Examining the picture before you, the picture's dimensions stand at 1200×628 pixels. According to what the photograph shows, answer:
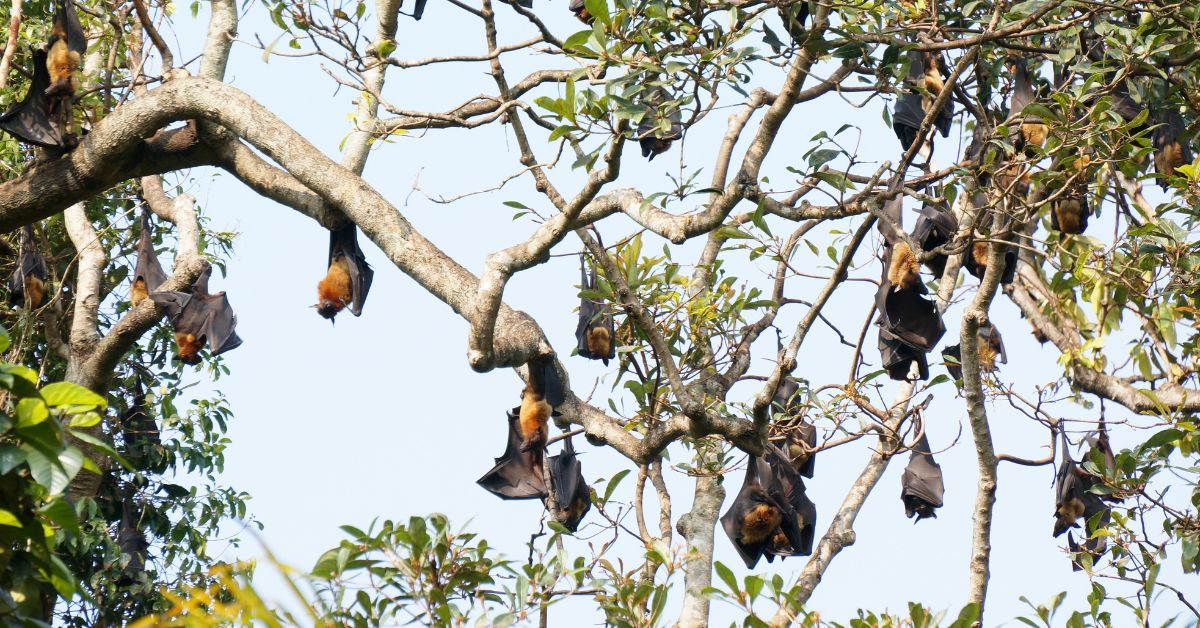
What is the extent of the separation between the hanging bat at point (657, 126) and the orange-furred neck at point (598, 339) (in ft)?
4.98

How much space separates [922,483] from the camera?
7.63 meters

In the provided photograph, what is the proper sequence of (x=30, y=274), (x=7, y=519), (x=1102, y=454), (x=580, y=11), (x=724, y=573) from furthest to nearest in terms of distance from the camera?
(x=30, y=274), (x=580, y=11), (x=1102, y=454), (x=724, y=573), (x=7, y=519)

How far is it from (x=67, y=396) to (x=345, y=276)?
13.7 ft

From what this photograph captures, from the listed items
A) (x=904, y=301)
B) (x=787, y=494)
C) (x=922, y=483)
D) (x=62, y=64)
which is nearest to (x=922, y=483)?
(x=922, y=483)

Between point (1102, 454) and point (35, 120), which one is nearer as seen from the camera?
point (1102, 454)

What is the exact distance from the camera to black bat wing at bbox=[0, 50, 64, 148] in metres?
5.64

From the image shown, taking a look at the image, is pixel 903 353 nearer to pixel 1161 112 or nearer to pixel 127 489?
pixel 1161 112

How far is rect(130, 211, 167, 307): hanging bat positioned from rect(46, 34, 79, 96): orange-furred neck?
6.32ft

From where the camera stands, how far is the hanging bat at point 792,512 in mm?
6625

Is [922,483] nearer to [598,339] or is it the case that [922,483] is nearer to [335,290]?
[598,339]

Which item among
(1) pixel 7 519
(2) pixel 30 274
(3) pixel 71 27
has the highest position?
(3) pixel 71 27

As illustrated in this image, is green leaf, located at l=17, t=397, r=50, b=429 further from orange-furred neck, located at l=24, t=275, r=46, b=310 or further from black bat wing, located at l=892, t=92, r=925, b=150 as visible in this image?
orange-furred neck, located at l=24, t=275, r=46, b=310

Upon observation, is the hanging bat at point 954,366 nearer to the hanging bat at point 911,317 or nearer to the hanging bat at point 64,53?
the hanging bat at point 911,317

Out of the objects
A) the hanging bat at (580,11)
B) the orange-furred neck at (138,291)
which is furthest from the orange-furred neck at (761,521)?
the orange-furred neck at (138,291)
